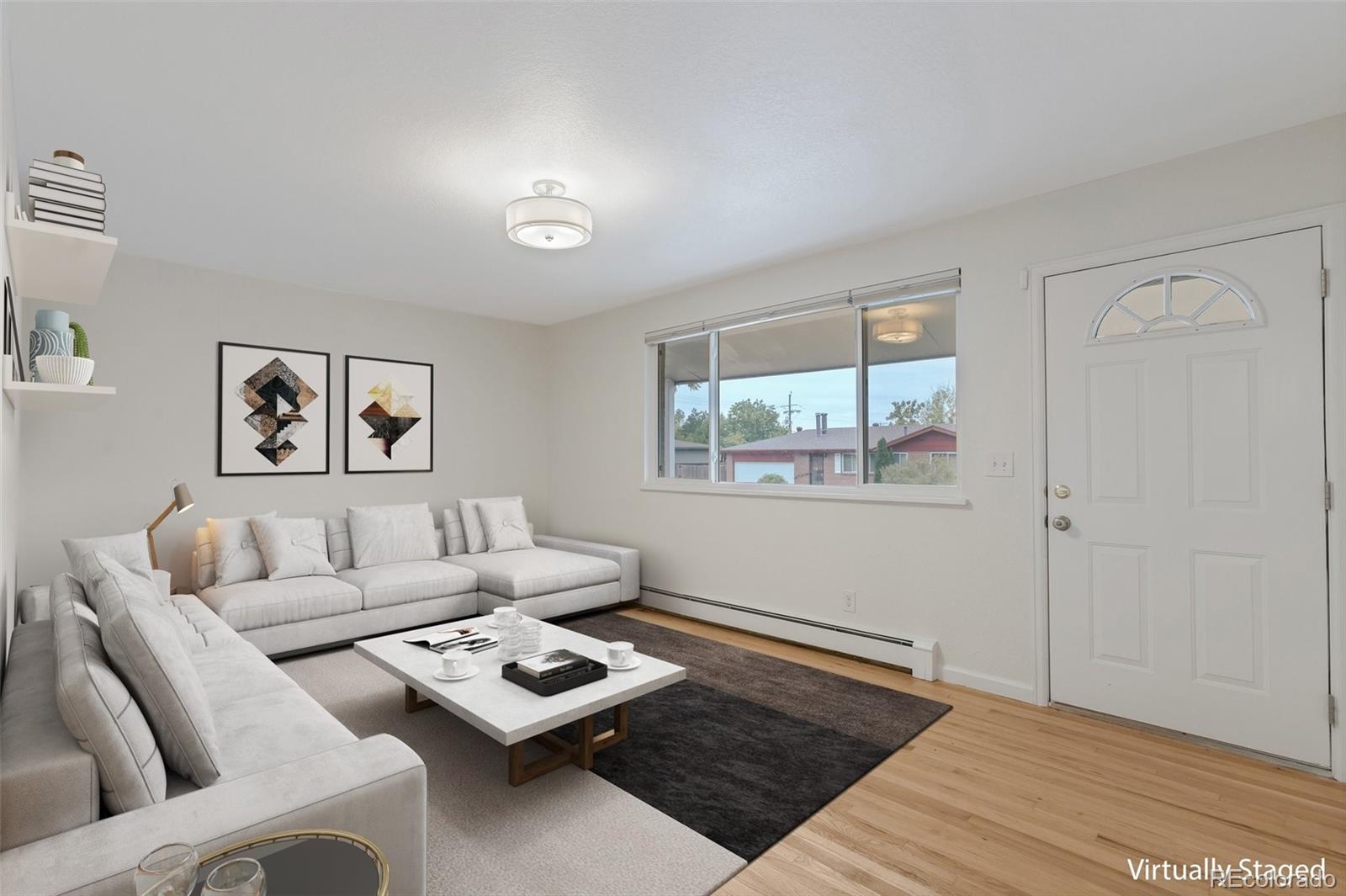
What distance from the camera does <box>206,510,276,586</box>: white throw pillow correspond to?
4.04 meters

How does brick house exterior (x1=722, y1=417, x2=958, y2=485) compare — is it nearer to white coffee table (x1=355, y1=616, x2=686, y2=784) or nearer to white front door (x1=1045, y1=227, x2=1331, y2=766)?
white front door (x1=1045, y1=227, x2=1331, y2=766)

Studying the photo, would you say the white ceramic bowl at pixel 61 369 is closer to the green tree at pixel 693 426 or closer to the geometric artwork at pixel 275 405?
the geometric artwork at pixel 275 405

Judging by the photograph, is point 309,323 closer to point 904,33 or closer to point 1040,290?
point 904,33

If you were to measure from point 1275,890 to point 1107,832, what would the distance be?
0.40 m

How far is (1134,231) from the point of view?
291cm

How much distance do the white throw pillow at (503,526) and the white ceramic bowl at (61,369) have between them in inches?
133

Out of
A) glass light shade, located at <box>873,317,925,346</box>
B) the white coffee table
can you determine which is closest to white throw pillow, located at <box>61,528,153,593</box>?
the white coffee table

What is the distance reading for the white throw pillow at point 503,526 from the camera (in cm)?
529

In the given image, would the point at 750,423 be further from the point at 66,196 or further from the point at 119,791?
the point at 119,791

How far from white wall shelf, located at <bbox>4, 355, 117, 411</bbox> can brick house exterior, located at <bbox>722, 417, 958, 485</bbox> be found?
3566 mm

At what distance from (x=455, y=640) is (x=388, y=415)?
111 inches

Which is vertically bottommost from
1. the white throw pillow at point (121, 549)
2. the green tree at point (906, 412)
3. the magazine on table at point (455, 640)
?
the magazine on table at point (455, 640)

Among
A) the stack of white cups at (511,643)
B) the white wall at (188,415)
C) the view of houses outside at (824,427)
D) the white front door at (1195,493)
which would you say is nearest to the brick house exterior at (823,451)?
the view of houses outside at (824,427)

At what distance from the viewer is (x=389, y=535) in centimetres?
477
